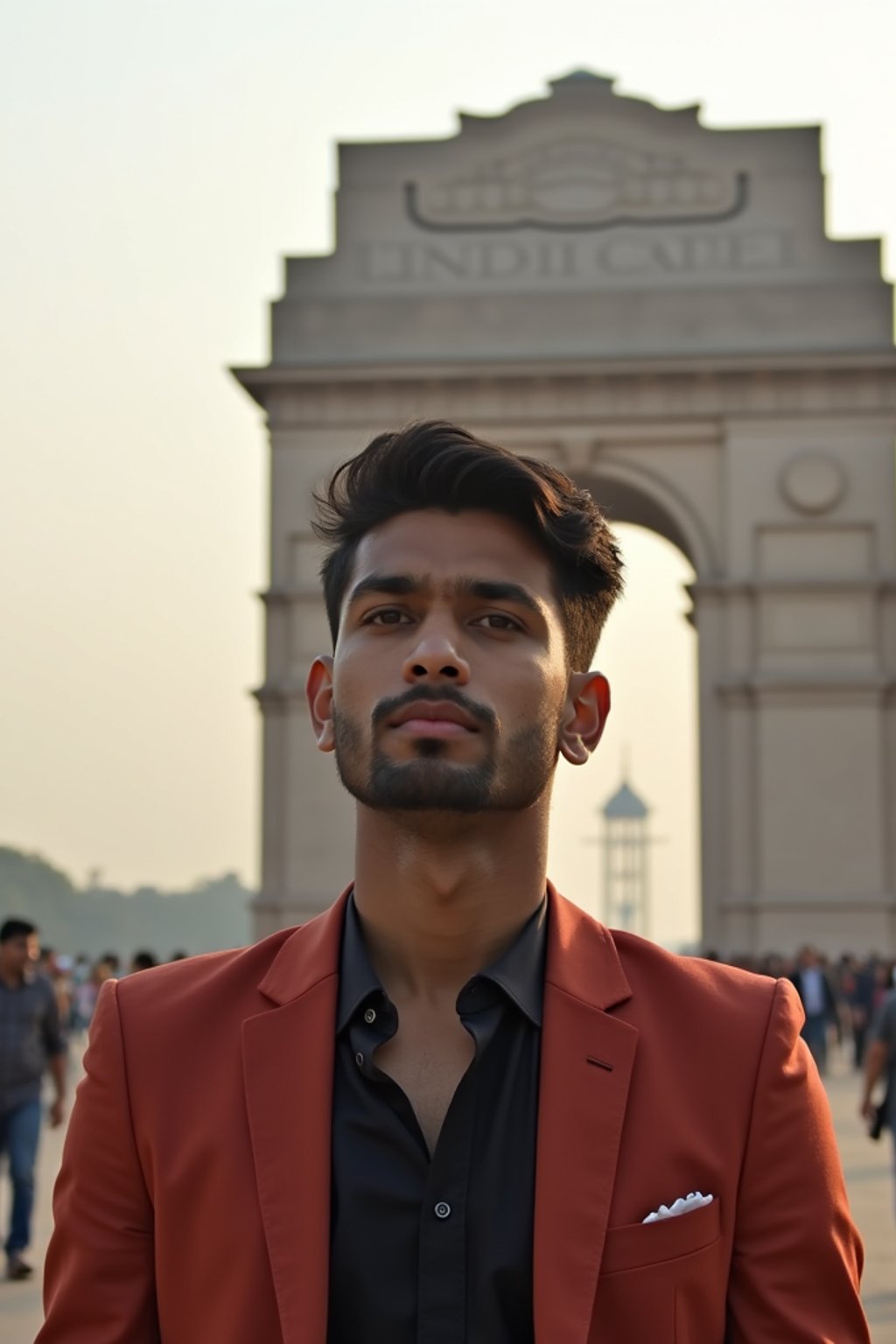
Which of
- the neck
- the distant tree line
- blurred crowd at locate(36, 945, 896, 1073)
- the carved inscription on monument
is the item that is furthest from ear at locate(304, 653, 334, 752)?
the distant tree line

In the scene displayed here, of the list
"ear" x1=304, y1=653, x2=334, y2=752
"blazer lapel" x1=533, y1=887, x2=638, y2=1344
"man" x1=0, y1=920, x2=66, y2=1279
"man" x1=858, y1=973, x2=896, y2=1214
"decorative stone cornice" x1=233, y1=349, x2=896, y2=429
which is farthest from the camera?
"decorative stone cornice" x1=233, y1=349, x2=896, y2=429

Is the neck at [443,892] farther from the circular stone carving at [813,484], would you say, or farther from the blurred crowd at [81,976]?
the circular stone carving at [813,484]

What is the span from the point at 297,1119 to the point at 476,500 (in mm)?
705

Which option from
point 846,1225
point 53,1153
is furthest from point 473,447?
point 53,1153

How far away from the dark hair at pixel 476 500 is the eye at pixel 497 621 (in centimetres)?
11

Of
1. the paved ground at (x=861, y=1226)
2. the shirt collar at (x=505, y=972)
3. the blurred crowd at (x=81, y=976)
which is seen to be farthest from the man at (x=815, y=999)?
the shirt collar at (x=505, y=972)

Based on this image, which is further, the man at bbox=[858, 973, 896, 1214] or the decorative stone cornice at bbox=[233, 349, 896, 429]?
the decorative stone cornice at bbox=[233, 349, 896, 429]

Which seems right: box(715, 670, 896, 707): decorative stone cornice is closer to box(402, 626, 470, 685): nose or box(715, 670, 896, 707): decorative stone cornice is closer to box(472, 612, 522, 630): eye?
box(472, 612, 522, 630): eye

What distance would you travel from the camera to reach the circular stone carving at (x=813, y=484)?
2573 cm

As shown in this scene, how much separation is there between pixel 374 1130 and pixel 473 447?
75 centimetres

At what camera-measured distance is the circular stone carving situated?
84.4 ft

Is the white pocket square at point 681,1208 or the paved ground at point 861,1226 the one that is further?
the paved ground at point 861,1226

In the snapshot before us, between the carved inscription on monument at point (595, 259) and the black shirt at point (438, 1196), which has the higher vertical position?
the carved inscription on monument at point (595, 259)

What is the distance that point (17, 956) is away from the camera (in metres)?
9.66
